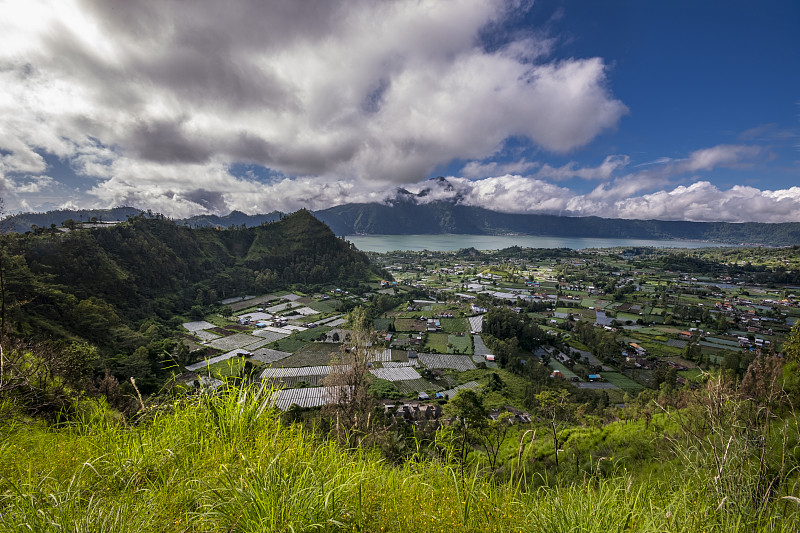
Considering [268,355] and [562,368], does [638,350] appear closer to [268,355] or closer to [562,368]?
[562,368]

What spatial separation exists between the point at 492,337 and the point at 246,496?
5118 centimetres

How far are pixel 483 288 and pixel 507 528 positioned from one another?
92053mm

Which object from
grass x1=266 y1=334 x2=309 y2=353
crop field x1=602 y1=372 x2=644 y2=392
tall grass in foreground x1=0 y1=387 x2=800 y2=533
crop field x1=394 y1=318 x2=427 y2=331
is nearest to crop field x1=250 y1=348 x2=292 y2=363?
grass x1=266 y1=334 x2=309 y2=353

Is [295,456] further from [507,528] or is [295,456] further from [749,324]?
[749,324]

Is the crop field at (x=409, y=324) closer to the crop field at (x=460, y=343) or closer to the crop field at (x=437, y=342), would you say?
the crop field at (x=437, y=342)

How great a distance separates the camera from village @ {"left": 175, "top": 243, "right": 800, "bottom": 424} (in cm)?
3356

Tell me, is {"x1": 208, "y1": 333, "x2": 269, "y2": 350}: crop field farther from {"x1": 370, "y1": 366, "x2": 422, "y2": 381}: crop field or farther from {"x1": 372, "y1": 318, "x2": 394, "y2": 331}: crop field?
{"x1": 372, "y1": 318, "x2": 394, "y2": 331}: crop field

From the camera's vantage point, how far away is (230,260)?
84438 millimetres

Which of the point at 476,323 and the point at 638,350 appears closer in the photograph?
the point at 638,350

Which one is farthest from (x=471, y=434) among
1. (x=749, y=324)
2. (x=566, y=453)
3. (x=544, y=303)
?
(x=749, y=324)

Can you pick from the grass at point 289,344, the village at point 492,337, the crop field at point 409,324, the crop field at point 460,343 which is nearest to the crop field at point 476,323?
the village at point 492,337

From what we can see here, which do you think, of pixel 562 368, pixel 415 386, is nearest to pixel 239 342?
pixel 415 386

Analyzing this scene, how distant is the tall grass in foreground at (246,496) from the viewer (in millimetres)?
1680

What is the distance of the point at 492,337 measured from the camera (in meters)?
49.2
